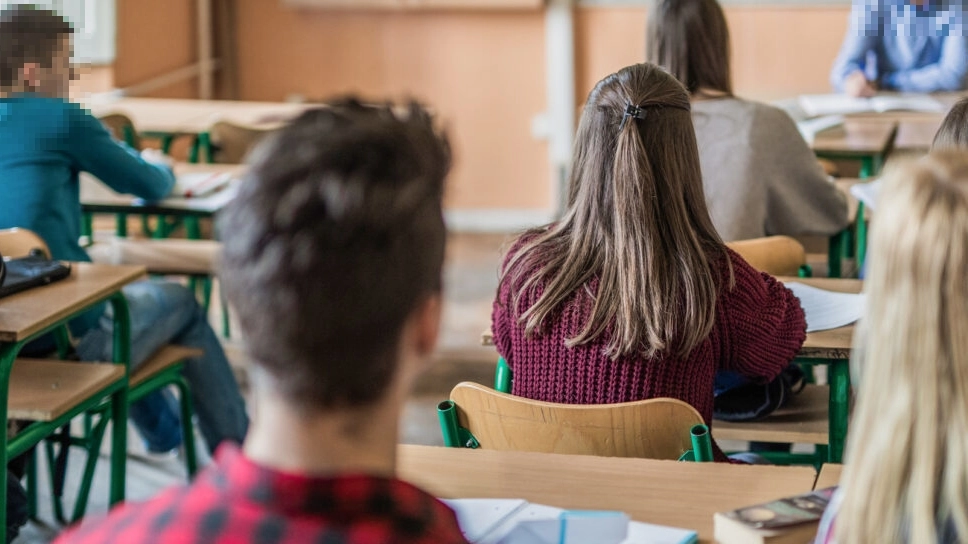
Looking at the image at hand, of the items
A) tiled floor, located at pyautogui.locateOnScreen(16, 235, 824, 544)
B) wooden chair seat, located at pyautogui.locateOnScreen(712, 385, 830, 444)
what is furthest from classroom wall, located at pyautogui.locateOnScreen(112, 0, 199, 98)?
wooden chair seat, located at pyautogui.locateOnScreen(712, 385, 830, 444)

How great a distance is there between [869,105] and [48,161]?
262 centimetres

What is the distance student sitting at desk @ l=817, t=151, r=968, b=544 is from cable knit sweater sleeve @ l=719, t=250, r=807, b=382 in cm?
90

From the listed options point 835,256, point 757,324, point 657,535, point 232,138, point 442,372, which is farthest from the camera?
point 232,138

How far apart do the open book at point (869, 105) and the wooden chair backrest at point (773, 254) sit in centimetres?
150

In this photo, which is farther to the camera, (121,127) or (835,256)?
(121,127)

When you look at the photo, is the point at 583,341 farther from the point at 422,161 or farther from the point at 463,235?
the point at 463,235

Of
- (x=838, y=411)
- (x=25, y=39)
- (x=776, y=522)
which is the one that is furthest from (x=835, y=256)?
(x=776, y=522)

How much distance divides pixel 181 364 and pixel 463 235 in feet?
11.7

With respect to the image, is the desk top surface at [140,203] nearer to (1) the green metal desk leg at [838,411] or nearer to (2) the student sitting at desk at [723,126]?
(2) the student sitting at desk at [723,126]

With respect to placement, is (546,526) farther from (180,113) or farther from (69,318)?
(180,113)

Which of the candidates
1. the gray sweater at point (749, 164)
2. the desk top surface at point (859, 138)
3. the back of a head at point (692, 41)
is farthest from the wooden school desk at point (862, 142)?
the back of a head at point (692, 41)

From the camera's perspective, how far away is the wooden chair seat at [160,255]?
3584 mm

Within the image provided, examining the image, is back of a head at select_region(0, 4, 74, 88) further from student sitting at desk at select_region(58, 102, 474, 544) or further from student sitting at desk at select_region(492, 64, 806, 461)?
student sitting at desk at select_region(58, 102, 474, 544)

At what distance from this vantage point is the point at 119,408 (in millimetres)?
2746
